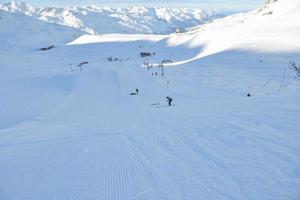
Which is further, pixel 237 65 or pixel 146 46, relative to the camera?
pixel 146 46

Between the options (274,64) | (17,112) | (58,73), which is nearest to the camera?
(17,112)

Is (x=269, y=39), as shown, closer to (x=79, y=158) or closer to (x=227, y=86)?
(x=227, y=86)

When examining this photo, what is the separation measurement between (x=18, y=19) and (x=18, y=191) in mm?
159348

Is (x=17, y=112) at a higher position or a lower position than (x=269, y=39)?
lower

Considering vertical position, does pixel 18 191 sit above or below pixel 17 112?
above

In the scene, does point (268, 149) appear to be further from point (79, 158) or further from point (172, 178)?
point (79, 158)

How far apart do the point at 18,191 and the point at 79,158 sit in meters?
1.53

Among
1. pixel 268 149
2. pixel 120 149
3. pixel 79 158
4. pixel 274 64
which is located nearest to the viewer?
pixel 268 149

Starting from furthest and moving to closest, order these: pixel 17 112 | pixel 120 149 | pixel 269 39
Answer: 1. pixel 269 39
2. pixel 17 112
3. pixel 120 149

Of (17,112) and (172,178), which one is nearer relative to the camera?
(172,178)

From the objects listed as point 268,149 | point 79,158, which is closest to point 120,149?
point 79,158

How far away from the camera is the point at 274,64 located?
2445cm

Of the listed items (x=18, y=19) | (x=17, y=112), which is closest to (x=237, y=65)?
(x=17, y=112)

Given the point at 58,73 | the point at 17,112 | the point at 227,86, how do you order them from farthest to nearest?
the point at 58,73 < the point at 227,86 < the point at 17,112
